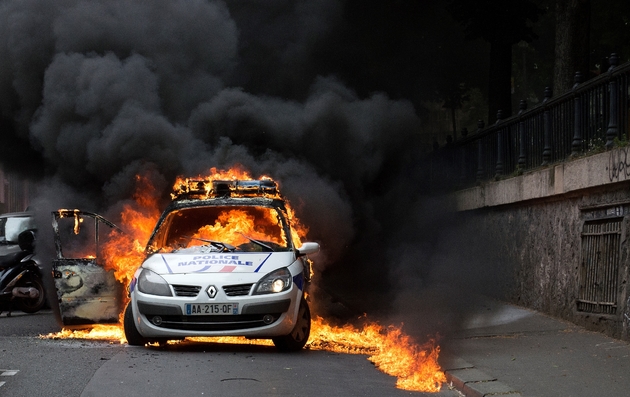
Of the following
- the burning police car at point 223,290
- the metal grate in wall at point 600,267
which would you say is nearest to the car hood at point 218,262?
the burning police car at point 223,290

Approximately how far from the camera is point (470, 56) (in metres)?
23.1

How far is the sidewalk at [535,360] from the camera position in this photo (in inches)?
293

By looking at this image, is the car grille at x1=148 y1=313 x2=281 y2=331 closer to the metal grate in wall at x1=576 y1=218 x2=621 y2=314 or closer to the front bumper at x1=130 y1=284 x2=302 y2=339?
the front bumper at x1=130 y1=284 x2=302 y2=339

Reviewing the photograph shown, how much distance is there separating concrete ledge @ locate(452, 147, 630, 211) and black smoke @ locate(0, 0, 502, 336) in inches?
104

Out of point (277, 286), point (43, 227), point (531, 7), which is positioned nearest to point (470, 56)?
point (531, 7)

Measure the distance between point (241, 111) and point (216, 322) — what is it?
28.1ft

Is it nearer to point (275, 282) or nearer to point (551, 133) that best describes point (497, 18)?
point (551, 133)

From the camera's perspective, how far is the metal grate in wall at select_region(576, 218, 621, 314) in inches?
395

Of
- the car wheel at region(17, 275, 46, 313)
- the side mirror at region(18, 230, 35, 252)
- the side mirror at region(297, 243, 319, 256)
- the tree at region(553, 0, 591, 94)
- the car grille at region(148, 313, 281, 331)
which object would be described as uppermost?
the tree at region(553, 0, 591, 94)

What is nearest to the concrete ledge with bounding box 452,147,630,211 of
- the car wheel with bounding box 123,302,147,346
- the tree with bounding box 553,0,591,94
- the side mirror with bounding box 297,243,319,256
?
the tree with bounding box 553,0,591,94

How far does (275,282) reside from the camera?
958 cm

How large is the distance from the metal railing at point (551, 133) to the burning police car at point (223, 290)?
11.8 feet

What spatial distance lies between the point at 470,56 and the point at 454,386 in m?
16.1

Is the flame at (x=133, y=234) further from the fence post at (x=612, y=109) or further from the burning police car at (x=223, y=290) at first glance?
the fence post at (x=612, y=109)
